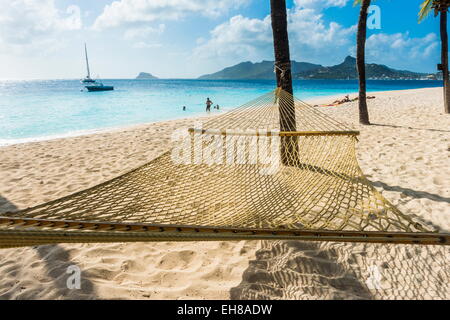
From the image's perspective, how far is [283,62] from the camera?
3.37 meters

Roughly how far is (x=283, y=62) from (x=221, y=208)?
2.34 m

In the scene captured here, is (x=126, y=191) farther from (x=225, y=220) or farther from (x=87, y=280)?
(x=225, y=220)

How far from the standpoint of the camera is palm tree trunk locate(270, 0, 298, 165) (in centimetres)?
323

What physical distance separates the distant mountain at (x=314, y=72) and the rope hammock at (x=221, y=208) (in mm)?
99268

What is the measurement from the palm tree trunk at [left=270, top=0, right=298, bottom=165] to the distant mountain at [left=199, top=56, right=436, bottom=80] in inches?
3861

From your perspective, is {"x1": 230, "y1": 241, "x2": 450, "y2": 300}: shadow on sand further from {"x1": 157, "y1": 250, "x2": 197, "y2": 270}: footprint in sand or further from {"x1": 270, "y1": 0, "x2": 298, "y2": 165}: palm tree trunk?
{"x1": 270, "y1": 0, "x2": 298, "y2": 165}: palm tree trunk

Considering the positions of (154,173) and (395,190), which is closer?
(154,173)

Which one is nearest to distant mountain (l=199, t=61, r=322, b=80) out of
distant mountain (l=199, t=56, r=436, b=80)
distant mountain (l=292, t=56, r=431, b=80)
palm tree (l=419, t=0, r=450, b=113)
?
distant mountain (l=199, t=56, r=436, b=80)

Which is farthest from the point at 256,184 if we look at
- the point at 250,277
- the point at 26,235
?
Result: the point at 26,235

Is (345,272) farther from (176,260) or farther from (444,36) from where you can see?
(444,36)

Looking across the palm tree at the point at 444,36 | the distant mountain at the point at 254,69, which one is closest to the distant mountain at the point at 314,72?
the distant mountain at the point at 254,69

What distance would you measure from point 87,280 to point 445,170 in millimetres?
3989

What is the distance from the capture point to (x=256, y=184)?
2529 mm

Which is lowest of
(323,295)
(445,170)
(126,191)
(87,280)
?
(323,295)
